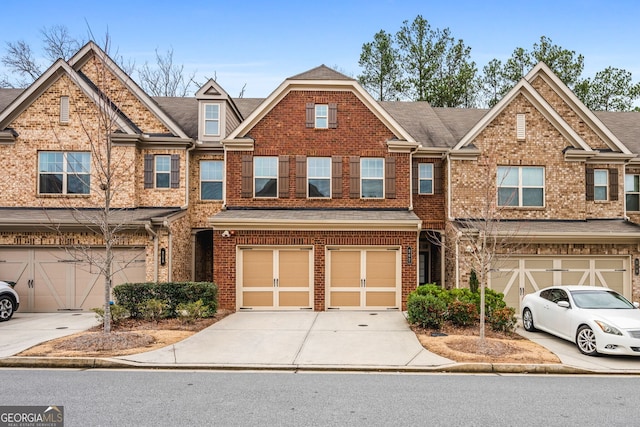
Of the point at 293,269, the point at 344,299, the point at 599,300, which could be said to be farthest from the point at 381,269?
the point at 599,300

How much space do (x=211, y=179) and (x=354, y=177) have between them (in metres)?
5.83

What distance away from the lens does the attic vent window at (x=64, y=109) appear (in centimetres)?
1758

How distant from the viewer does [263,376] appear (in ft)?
27.9

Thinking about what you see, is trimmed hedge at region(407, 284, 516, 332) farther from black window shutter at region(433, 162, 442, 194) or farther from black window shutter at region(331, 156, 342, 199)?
black window shutter at region(433, 162, 442, 194)

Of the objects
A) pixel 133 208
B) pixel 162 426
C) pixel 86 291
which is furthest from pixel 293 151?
pixel 162 426

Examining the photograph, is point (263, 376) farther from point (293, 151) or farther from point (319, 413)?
point (293, 151)

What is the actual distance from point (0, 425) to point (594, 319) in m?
10.8

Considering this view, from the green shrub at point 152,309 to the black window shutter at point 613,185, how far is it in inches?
671

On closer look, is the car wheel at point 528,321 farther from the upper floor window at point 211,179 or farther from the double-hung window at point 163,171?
the double-hung window at point 163,171

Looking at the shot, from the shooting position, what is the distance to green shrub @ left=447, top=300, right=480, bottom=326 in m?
12.5

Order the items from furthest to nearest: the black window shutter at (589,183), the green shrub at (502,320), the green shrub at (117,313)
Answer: the black window shutter at (589,183) → the green shrub at (117,313) → the green shrub at (502,320)

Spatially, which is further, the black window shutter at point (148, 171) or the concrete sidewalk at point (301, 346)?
the black window shutter at point (148, 171)

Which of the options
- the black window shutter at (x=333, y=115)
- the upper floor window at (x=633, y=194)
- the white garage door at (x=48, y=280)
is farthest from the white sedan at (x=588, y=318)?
the white garage door at (x=48, y=280)

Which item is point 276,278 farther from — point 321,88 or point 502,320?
point 502,320
